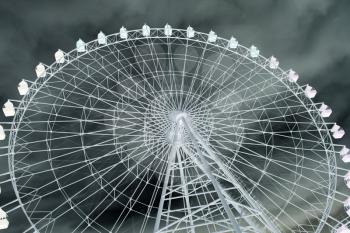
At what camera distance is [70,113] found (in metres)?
27.8

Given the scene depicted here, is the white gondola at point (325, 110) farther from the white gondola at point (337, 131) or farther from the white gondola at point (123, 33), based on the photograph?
the white gondola at point (123, 33)

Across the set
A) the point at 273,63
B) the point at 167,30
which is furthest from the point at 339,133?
the point at 167,30

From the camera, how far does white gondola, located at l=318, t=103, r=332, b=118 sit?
108 ft

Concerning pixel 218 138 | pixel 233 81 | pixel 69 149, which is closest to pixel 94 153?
pixel 69 149

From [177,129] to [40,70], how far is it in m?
10.1

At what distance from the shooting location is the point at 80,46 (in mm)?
29656

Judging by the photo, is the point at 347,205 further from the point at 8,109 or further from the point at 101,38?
the point at 8,109

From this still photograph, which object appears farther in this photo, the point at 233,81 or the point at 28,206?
the point at 233,81

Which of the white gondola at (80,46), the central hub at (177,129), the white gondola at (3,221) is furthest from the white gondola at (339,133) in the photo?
the white gondola at (3,221)

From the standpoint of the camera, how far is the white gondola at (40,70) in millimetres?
28156

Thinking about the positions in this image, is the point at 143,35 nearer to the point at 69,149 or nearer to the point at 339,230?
the point at 69,149

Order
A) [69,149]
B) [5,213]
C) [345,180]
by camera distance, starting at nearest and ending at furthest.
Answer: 1. [5,213]
2. [69,149]
3. [345,180]

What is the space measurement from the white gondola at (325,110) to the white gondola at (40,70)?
69.1 ft

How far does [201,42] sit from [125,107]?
833cm
